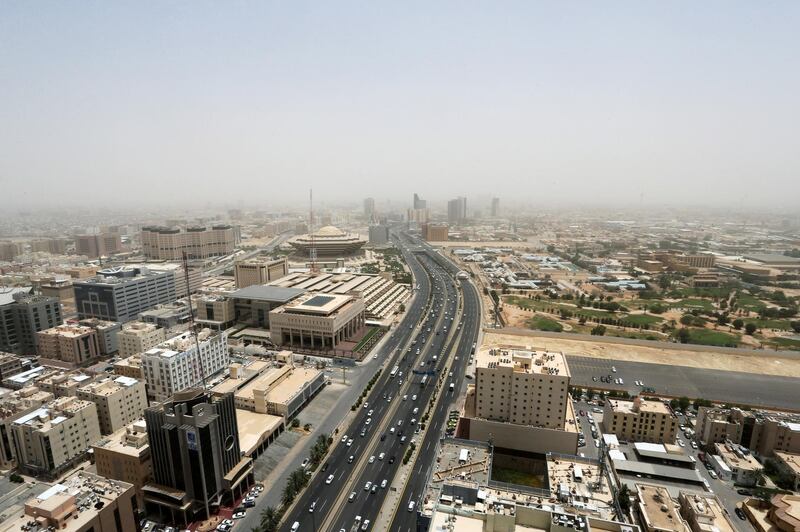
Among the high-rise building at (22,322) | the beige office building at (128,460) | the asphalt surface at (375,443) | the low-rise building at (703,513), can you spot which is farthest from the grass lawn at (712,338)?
the high-rise building at (22,322)

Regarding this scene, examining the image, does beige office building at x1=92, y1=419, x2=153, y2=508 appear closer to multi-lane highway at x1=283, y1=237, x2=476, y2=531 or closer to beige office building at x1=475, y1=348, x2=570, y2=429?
multi-lane highway at x1=283, y1=237, x2=476, y2=531

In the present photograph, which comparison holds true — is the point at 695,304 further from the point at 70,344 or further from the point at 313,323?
the point at 70,344

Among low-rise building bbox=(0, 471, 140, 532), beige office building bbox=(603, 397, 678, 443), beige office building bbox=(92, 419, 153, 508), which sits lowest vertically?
beige office building bbox=(603, 397, 678, 443)

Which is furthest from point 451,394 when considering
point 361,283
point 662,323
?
point 662,323

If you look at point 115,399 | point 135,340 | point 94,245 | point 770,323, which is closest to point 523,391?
point 115,399

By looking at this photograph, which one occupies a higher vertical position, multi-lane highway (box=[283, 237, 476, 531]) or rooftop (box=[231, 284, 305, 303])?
rooftop (box=[231, 284, 305, 303])

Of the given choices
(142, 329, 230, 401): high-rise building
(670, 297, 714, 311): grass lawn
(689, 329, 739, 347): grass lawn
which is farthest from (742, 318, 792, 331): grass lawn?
(142, 329, 230, 401): high-rise building

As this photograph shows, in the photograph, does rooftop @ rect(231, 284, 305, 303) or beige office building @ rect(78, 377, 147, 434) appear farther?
rooftop @ rect(231, 284, 305, 303)
